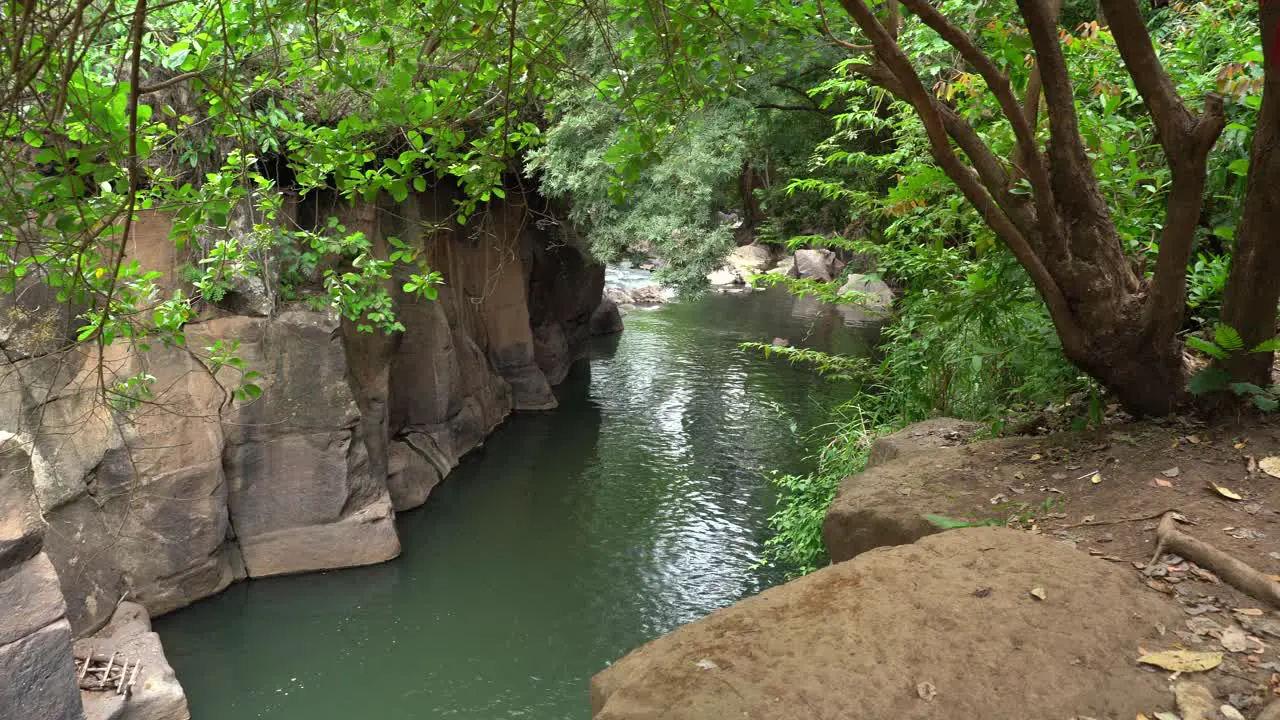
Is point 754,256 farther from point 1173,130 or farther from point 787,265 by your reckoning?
point 1173,130

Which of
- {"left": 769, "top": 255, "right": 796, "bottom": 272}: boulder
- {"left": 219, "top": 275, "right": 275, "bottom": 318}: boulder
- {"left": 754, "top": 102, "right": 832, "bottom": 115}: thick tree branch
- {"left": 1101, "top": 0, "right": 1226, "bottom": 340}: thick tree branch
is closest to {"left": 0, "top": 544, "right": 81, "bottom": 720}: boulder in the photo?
{"left": 219, "top": 275, "right": 275, "bottom": 318}: boulder

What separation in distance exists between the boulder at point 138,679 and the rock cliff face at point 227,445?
0.76 feet

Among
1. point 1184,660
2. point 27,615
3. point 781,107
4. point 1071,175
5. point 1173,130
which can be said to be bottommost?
point 27,615

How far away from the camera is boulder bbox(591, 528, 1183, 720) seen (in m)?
2.64

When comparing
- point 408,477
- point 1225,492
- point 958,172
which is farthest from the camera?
point 408,477

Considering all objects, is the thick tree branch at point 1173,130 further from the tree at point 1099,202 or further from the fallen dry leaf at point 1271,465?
the fallen dry leaf at point 1271,465

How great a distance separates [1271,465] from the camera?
3693 mm

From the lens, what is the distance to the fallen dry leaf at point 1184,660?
2.64m

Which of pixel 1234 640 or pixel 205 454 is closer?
pixel 1234 640

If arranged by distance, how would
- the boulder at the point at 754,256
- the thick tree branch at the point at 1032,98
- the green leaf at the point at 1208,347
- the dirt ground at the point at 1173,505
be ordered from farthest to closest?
the boulder at the point at 754,256
the thick tree branch at the point at 1032,98
the green leaf at the point at 1208,347
the dirt ground at the point at 1173,505

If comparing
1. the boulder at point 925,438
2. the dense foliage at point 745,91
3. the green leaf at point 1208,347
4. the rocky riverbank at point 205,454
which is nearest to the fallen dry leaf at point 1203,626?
the green leaf at point 1208,347

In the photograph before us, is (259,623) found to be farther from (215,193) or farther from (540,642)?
(215,193)

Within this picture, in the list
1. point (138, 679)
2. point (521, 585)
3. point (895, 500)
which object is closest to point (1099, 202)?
point (895, 500)

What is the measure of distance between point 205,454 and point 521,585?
10.6 feet
